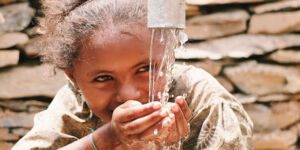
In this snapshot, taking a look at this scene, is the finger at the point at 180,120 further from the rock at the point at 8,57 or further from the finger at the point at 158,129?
the rock at the point at 8,57

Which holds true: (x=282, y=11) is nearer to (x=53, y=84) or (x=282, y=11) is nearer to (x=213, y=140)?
(x=53, y=84)

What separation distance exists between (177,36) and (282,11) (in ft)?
5.41

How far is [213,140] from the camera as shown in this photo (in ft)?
4.66

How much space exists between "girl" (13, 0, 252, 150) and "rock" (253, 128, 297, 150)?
1231mm

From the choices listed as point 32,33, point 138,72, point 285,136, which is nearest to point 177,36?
point 138,72

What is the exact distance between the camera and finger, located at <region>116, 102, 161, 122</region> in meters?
1.05

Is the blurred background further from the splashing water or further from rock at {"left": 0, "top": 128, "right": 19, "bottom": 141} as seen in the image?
the splashing water

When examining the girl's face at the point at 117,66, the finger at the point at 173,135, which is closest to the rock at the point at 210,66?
the girl's face at the point at 117,66

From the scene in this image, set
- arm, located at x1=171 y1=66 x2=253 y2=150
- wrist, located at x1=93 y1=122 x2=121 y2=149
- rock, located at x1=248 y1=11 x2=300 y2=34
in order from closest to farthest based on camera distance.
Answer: wrist, located at x1=93 y1=122 x2=121 y2=149 < arm, located at x1=171 y1=66 x2=253 y2=150 < rock, located at x1=248 y1=11 x2=300 y2=34

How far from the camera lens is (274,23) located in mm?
2705

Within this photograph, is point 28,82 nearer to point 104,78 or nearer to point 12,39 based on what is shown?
point 12,39

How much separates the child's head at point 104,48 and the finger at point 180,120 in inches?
5.5

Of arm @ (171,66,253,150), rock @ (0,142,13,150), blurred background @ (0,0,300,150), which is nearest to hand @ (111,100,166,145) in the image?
arm @ (171,66,253,150)

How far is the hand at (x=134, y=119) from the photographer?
41.3 inches
